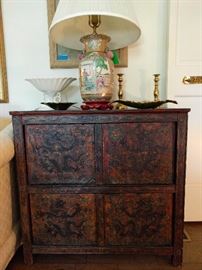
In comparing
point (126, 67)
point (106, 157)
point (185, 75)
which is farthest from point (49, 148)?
point (185, 75)

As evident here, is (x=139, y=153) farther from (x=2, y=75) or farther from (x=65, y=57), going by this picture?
(x=2, y=75)

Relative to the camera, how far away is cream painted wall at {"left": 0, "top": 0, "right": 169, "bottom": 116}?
1656 mm

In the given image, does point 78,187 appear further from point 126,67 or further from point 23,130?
point 126,67

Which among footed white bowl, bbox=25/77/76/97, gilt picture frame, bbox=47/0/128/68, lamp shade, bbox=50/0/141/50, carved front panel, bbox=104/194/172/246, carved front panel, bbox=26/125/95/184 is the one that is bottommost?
carved front panel, bbox=104/194/172/246

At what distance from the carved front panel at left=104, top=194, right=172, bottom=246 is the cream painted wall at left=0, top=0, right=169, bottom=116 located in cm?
78

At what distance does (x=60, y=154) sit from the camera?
1.25 m

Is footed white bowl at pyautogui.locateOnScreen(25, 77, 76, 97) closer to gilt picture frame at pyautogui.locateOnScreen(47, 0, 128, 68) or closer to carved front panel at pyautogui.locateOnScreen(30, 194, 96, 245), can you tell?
gilt picture frame at pyautogui.locateOnScreen(47, 0, 128, 68)

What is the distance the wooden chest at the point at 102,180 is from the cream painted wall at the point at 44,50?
586mm

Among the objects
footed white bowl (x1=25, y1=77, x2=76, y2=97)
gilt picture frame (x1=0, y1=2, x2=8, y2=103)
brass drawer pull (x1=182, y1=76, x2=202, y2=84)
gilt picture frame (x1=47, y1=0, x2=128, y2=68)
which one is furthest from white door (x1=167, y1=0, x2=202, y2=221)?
gilt picture frame (x1=0, y1=2, x2=8, y2=103)

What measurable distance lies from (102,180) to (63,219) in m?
0.30

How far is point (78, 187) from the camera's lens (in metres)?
1.25

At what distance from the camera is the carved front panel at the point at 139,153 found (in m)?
1.21

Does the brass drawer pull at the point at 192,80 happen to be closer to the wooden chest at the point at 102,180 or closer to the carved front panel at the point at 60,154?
the wooden chest at the point at 102,180

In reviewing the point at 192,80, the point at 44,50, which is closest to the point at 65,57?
the point at 44,50
